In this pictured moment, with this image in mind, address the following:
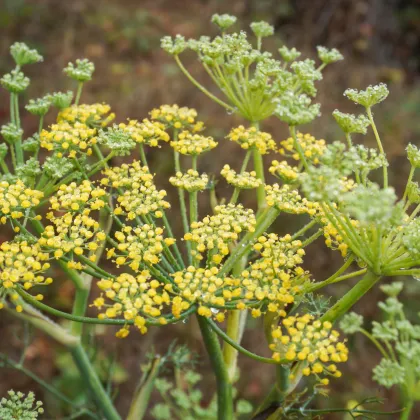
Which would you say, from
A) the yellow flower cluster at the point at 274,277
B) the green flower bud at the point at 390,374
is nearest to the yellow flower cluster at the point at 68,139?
the yellow flower cluster at the point at 274,277

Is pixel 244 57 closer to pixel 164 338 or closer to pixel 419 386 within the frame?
pixel 419 386

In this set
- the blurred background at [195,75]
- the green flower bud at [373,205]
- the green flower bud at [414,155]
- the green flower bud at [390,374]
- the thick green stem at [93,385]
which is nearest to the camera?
the green flower bud at [373,205]

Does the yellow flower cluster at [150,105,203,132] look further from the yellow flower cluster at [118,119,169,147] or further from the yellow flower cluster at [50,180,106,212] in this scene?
the yellow flower cluster at [50,180,106,212]

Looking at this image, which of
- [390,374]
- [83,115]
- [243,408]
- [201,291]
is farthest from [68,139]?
[243,408]

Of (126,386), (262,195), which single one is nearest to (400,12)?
(126,386)

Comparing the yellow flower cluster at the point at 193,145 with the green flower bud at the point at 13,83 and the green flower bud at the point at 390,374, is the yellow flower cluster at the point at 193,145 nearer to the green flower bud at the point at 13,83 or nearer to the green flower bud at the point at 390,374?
the green flower bud at the point at 13,83

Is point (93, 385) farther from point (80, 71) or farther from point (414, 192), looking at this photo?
point (414, 192)
